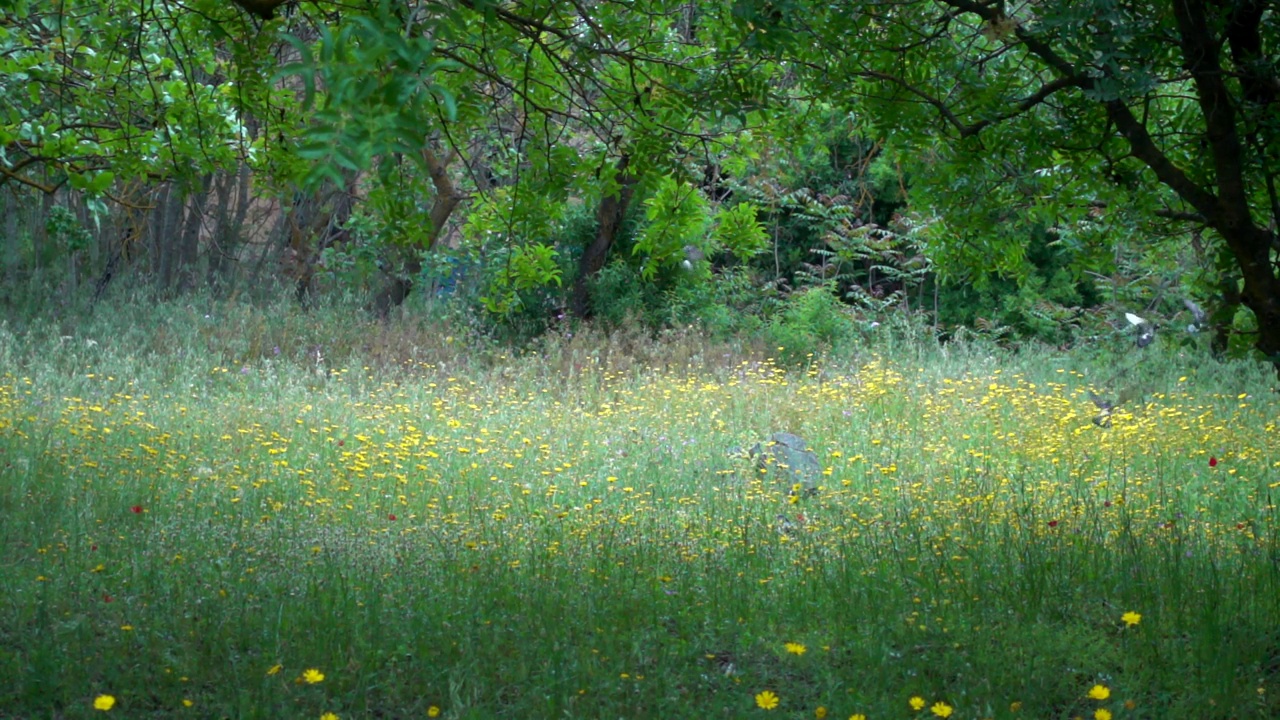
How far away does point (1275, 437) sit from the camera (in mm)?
8203

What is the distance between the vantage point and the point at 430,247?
1298 cm

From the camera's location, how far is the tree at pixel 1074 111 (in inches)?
159

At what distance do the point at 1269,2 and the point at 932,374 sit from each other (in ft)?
23.5

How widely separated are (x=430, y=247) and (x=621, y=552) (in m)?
8.22

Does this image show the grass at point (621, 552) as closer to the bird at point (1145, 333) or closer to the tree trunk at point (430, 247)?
the bird at point (1145, 333)

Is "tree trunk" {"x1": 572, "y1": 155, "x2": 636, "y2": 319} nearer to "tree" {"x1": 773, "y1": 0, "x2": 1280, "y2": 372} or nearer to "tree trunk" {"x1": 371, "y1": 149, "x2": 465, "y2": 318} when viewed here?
"tree trunk" {"x1": 371, "y1": 149, "x2": 465, "y2": 318}

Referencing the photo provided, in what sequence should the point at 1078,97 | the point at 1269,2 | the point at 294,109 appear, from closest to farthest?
1. the point at 1269,2
2. the point at 1078,97
3. the point at 294,109

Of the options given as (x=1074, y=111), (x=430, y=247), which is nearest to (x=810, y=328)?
(x=430, y=247)

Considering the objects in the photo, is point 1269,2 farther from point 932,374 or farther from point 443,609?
point 932,374

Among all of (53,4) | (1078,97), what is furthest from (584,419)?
(1078,97)

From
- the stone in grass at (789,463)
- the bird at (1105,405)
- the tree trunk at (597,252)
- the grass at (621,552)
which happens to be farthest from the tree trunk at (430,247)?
the bird at (1105,405)

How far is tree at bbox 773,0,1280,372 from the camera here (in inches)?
159

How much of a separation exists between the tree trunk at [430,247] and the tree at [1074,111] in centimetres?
789

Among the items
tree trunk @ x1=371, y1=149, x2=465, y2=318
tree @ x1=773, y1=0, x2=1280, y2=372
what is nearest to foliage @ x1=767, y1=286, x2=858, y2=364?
tree trunk @ x1=371, y1=149, x2=465, y2=318
